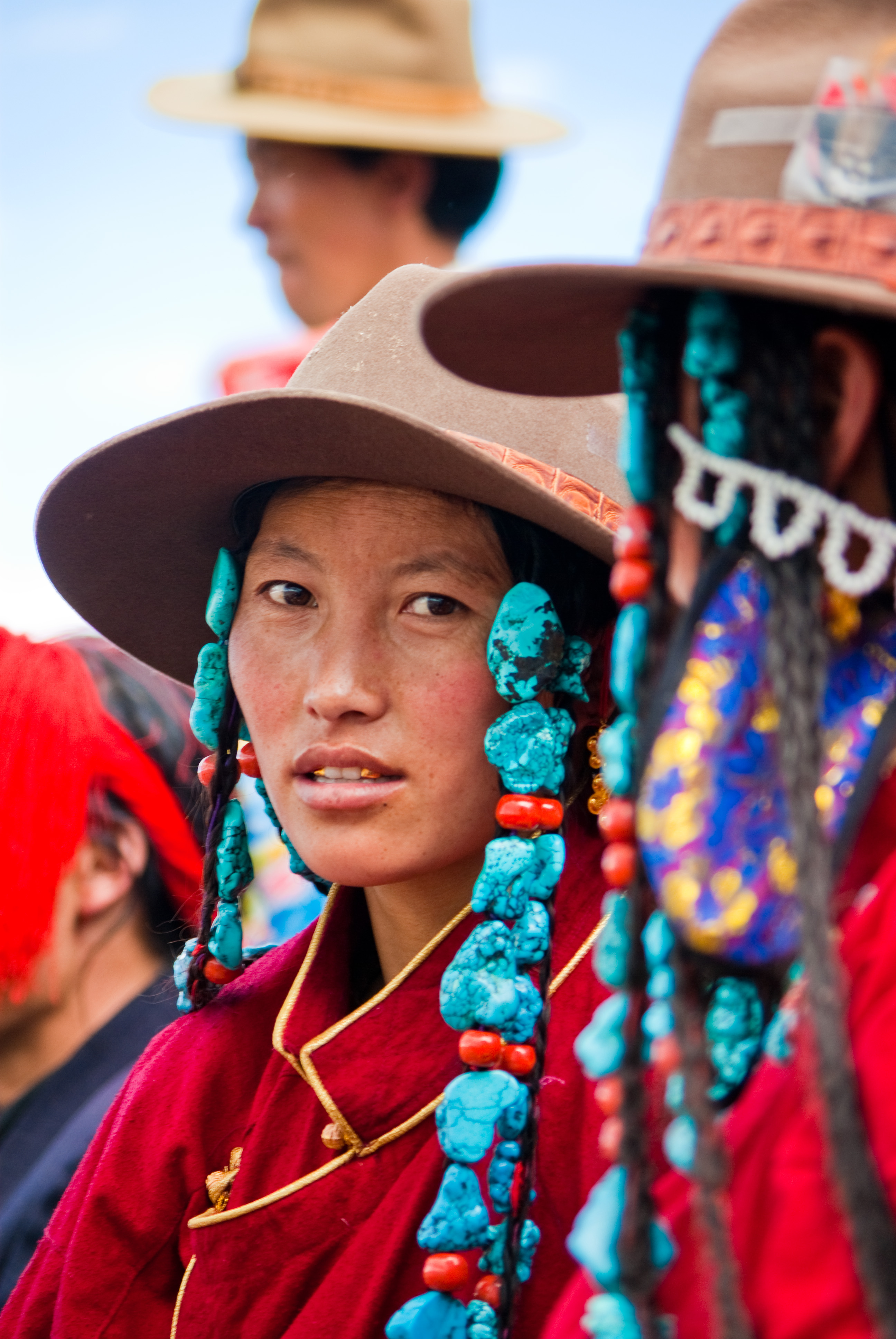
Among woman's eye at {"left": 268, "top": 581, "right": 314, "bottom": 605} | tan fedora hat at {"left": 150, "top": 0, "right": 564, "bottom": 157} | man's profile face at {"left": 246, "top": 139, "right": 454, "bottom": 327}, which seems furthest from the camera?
tan fedora hat at {"left": 150, "top": 0, "right": 564, "bottom": 157}

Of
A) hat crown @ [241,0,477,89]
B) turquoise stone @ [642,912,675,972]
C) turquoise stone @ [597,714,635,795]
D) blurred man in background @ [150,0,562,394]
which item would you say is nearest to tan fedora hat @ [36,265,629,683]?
turquoise stone @ [597,714,635,795]

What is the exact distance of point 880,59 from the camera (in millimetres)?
1160

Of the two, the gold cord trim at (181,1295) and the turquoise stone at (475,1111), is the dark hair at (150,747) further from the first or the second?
the turquoise stone at (475,1111)

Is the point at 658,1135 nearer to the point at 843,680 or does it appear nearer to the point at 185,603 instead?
the point at 843,680

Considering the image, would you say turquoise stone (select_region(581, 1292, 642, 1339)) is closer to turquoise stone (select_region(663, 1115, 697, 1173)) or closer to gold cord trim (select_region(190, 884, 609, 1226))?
turquoise stone (select_region(663, 1115, 697, 1173))

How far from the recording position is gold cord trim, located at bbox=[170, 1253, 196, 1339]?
6.49 feet

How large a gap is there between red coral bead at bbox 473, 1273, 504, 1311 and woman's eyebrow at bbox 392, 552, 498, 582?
0.88 meters

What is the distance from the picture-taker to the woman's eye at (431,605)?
6.22 feet

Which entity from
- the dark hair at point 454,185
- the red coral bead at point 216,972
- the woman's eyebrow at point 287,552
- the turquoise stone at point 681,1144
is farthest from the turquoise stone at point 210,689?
the dark hair at point 454,185

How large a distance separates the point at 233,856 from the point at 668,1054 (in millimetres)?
1235

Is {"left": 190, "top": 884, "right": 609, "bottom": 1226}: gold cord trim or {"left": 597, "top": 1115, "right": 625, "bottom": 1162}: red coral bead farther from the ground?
{"left": 597, "top": 1115, "right": 625, "bottom": 1162}: red coral bead

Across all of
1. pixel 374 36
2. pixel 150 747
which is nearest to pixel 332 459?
pixel 150 747

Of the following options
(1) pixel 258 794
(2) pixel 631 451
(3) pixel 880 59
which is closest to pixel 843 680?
(2) pixel 631 451

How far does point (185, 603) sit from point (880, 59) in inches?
61.8
